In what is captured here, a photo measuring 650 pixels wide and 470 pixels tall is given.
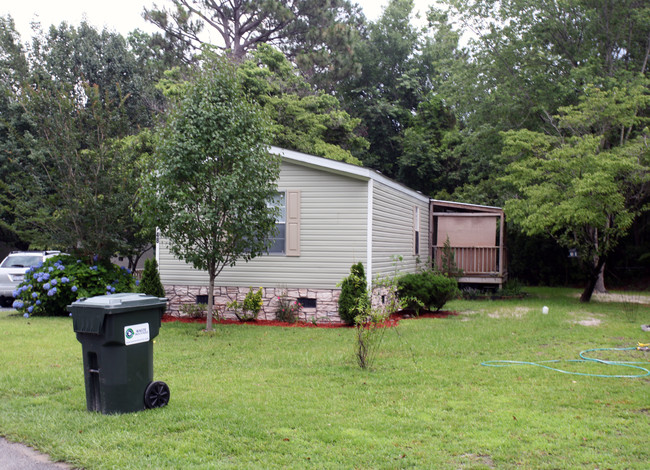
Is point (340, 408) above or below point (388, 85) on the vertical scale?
below

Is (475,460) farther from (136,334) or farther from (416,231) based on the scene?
(416,231)

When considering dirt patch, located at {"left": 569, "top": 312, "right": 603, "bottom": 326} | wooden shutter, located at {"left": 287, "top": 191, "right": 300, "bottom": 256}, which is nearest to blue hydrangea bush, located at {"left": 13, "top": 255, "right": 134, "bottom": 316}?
A: wooden shutter, located at {"left": 287, "top": 191, "right": 300, "bottom": 256}

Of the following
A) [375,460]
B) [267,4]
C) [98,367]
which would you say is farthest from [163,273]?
[267,4]

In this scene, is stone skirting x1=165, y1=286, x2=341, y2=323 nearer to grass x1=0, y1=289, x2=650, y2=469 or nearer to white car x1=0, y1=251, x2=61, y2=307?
grass x1=0, y1=289, x2=650, y2=469

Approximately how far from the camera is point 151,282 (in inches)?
481

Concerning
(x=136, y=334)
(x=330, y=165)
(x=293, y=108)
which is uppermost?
(x=293, y=108)

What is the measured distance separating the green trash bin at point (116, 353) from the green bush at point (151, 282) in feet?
23.3

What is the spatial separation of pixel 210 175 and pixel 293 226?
7.93ft

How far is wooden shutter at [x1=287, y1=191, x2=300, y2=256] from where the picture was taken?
1191 centimetres

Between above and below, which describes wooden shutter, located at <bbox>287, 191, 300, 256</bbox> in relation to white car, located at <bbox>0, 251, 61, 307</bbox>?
above

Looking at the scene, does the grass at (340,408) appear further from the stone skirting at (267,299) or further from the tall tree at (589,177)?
Answer: the tall tree at (589,177)

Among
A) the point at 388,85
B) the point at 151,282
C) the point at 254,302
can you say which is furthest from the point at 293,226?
the point at 388,85

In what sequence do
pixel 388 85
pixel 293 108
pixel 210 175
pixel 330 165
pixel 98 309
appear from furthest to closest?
pixel 388 85 < pixel 293 108 < pixel 330 165 < pixel 210 175 < pixel 98 309

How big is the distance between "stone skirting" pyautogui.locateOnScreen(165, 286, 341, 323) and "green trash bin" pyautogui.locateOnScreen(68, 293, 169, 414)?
6.58m
